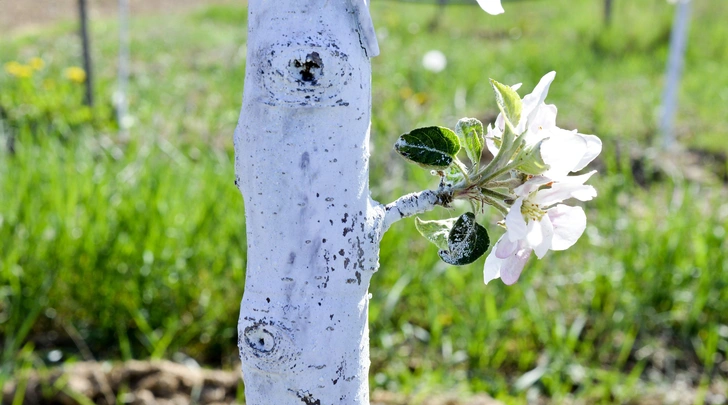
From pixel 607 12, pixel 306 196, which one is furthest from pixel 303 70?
pixel 607 12

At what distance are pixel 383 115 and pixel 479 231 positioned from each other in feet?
9.43

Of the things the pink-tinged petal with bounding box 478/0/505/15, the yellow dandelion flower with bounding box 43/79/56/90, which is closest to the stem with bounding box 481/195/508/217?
the pink-tinged petal with bounding box 478/0/505/15

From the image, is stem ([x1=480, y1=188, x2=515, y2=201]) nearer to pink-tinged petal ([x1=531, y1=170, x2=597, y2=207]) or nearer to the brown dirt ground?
pink-tinged petal ([x1=531, y1=170, x2=597, y2=207])

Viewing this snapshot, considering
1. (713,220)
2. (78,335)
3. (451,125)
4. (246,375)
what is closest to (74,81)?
(451,125)

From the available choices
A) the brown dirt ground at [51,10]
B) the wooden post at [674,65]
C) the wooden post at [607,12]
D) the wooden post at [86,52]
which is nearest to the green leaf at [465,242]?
the wooden post at [86,52]

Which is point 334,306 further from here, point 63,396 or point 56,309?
point 56,309

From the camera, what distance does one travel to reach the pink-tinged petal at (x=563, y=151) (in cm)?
58

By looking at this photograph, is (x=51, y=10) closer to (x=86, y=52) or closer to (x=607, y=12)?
(x=86, y=52)

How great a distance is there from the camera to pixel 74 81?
165 inches

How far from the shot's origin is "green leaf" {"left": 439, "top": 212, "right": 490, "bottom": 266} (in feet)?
2.08

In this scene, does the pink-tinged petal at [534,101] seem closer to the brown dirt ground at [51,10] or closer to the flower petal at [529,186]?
the flower petal at [529,186]

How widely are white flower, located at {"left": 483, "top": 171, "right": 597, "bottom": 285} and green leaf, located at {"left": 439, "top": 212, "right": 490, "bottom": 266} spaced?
1 cm

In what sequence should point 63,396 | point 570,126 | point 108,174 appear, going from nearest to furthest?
1. point 63,396
2. point 108,174
3. point 570,126

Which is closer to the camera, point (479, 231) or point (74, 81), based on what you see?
point (479, 231)
